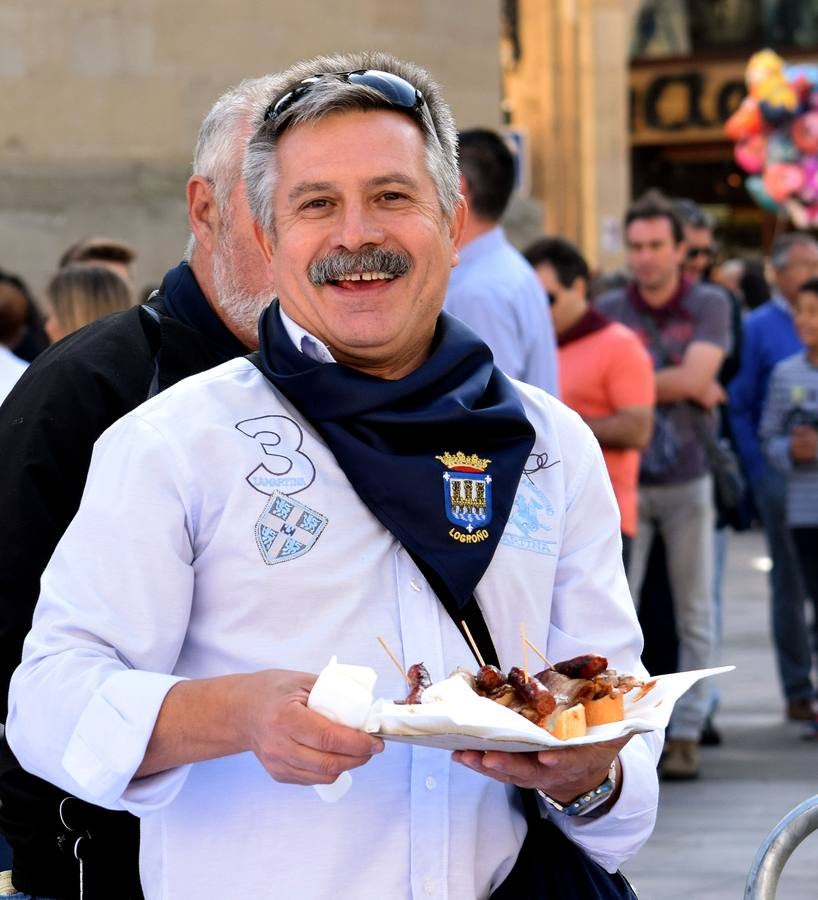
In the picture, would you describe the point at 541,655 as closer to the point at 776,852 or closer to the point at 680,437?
the point at 776,852

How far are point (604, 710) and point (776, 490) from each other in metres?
6.72

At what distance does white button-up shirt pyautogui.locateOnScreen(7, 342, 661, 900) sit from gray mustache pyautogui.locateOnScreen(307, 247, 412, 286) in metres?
0.18

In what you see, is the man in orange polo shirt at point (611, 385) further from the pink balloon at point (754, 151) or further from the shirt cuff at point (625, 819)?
the pink balloon at point (754, 151)

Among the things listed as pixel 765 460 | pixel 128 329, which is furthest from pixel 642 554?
pixel 128 329

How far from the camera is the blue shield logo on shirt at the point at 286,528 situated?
2.45m

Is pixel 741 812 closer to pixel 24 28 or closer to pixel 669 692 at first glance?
pixel 669 692

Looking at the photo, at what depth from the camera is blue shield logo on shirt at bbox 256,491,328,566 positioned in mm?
2449

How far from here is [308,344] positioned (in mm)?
2621

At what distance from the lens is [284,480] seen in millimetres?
2486

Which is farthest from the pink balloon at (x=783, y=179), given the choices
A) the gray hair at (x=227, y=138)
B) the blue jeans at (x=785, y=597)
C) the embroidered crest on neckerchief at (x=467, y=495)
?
the embroidered crest on neckerchief at (x=467, y=495)

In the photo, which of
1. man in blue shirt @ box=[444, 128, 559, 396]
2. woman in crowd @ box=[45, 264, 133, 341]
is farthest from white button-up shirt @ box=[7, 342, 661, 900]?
man in blue shirt @ box=[444, 128, 559, 396]

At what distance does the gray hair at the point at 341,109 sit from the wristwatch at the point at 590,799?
0.85 meters

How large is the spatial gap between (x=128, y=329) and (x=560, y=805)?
44.4 inches

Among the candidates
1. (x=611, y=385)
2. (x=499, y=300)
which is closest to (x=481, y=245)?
(x=499, y=300)
